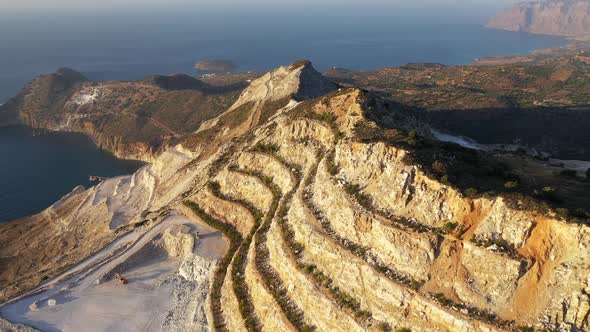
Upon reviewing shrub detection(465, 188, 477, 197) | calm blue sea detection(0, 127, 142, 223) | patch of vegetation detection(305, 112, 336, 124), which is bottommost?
calm blue sea detection(0, 127, 142, 223)

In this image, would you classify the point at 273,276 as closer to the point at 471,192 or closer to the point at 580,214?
the point at 471,192

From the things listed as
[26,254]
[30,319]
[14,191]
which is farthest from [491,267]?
[14,191]

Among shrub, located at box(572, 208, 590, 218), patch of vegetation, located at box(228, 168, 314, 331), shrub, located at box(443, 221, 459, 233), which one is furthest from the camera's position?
patch of vegetation, located at box(228, 168, 314, 331)

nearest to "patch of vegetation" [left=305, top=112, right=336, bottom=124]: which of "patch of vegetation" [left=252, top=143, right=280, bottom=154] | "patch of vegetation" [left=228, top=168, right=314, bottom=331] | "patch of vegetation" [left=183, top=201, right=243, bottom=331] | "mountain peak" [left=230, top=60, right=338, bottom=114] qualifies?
"patch of vegetation" [left=252, top=143, right=280, bottom=154]

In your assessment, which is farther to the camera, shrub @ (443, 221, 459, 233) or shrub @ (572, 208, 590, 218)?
shrub @ (443, 221, 459, 233)

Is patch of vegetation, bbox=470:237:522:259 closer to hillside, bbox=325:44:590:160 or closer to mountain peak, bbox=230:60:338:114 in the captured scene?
hillside, bbox=325:44:590:160

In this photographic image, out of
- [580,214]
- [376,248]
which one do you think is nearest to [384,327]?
[376,248]

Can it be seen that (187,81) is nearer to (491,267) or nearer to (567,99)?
(567,99)
